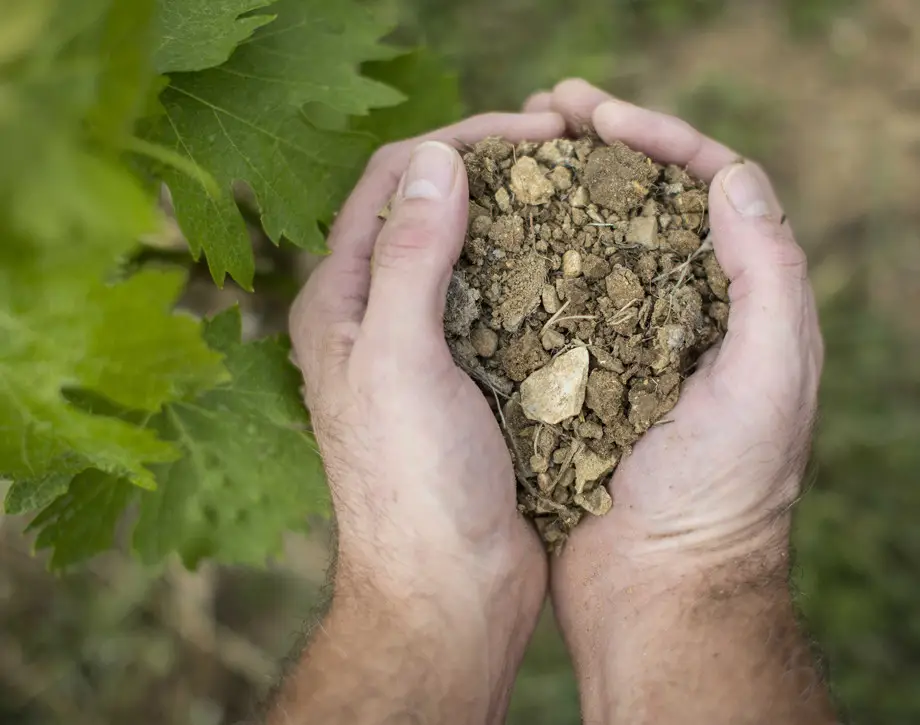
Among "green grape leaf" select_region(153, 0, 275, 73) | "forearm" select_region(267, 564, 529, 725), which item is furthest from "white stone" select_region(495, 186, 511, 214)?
"forearm" select_region(267, 564, 529, 725)

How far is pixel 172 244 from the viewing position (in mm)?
2031

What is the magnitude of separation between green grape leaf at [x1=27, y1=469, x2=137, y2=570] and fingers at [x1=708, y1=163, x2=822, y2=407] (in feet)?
3.94

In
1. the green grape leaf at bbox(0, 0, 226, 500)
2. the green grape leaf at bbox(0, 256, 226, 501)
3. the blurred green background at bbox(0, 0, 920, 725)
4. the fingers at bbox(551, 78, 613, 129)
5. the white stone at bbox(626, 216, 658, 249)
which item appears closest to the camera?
the green grape leaf at bbox(0, 0, 226, 500)

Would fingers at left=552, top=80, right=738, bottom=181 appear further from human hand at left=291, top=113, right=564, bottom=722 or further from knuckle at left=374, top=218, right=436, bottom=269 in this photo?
knuckle at left=374, top=218, right=436, bottom=269

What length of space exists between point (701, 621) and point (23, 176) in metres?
1.40

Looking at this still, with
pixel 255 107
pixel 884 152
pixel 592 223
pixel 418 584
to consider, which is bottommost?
pixel 418 584

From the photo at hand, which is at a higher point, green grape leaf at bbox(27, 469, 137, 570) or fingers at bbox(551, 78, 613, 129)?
fingers at bbox(551, 78, 613, 129)

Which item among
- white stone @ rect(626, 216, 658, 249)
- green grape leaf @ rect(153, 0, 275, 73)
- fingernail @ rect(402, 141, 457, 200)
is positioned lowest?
white stone @ rect(626, 216, 658, 249)

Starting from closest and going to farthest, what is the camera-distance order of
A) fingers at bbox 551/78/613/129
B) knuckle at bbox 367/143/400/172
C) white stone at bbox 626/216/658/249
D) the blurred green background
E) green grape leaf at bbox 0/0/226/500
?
green grape leaf at bbox 0/0/226/500 → white stone at bbox 626/216/658/249 → knuckle at bbox 367/143/400/172 → fingers at bbox 551/78/613/129 → the blurred green background

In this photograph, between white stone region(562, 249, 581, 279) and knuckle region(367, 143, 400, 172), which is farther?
knuckle region(367, 143, 400, 172)

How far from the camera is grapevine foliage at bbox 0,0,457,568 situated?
0.70 meters

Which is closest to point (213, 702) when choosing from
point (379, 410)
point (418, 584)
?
point (418, 584)

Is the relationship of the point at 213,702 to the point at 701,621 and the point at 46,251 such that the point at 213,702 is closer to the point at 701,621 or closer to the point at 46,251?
the point at 701,621

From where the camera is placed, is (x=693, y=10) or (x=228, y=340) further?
(x=693, y=10)
